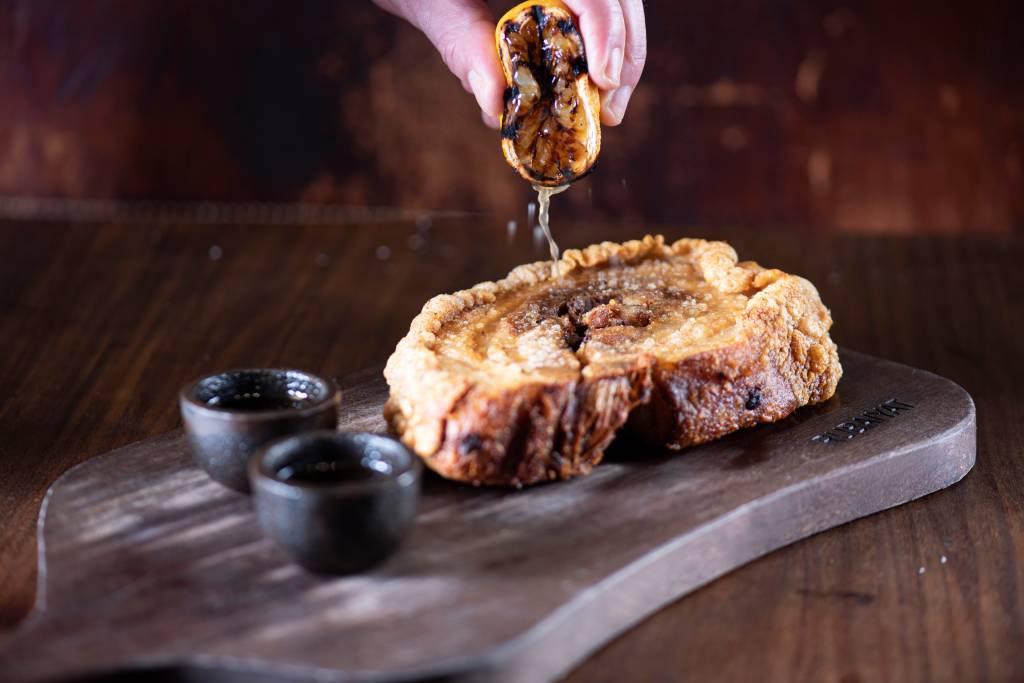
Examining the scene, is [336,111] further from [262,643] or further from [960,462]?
[262,643]

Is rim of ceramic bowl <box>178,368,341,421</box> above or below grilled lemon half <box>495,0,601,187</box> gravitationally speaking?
below

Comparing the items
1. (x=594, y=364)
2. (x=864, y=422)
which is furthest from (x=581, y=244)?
(x=594, y=364)

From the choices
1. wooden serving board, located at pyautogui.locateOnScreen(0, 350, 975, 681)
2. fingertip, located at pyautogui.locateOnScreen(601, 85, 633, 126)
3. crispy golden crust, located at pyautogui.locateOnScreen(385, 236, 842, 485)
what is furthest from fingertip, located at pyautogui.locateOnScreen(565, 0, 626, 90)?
wooden serving board, located at pyautogui.locateOnScreen(0, 350, 975, 681)

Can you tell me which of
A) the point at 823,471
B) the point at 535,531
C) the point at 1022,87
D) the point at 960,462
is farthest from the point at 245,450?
the point at 1022,87

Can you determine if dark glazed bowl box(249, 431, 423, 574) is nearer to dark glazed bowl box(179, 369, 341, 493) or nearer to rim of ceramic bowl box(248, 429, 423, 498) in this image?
rim of ceramic bowl box(248, 429, 423, 498)

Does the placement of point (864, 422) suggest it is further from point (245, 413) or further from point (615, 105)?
point (245, 413)

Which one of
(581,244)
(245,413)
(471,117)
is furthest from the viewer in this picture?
(471,117)
